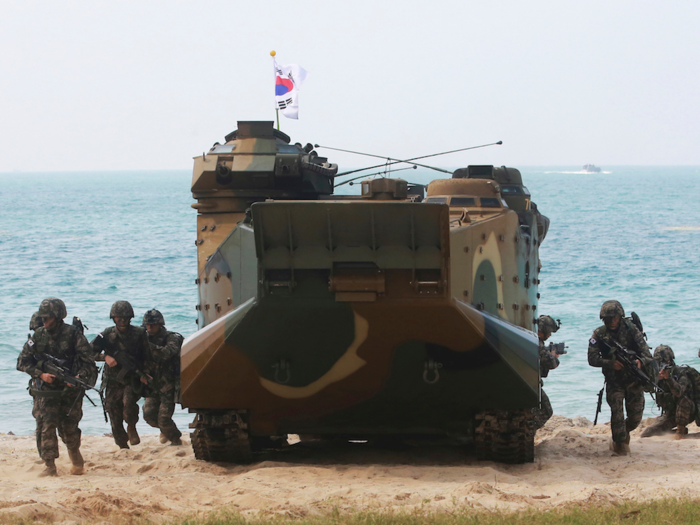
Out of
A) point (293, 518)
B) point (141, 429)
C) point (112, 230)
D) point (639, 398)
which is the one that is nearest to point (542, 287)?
point (141, 429)

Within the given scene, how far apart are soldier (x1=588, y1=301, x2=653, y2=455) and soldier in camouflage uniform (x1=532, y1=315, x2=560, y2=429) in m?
0.58

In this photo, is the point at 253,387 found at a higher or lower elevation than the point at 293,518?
higher

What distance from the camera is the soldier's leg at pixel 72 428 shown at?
934cm

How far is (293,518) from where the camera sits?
684 centimetres

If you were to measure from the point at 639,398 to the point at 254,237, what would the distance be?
15.4ft

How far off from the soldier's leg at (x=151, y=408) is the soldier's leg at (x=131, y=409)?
0.55 ft

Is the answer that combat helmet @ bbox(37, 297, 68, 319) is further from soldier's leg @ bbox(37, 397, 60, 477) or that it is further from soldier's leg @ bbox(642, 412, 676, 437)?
soldier's leg @ bbox(642, 412, 676, 437)

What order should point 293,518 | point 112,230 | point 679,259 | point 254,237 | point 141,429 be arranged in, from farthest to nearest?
1. point 112,230
2. point 679,259
3. point 141,429
4. point 254,237
5. point 293,518

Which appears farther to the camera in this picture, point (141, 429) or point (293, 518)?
point (141, 429)

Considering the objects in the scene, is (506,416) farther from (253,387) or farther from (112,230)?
(112,230)

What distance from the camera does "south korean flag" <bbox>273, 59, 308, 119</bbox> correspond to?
14.8m

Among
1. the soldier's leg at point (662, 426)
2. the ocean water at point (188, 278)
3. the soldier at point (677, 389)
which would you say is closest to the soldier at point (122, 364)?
the ocean water at point (188, 278)

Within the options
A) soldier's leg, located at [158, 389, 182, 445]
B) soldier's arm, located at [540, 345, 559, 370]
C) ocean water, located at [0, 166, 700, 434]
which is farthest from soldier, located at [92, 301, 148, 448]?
soldier's arm, located at [540, 345, 559, 370]

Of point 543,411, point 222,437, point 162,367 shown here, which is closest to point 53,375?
point 222,437
